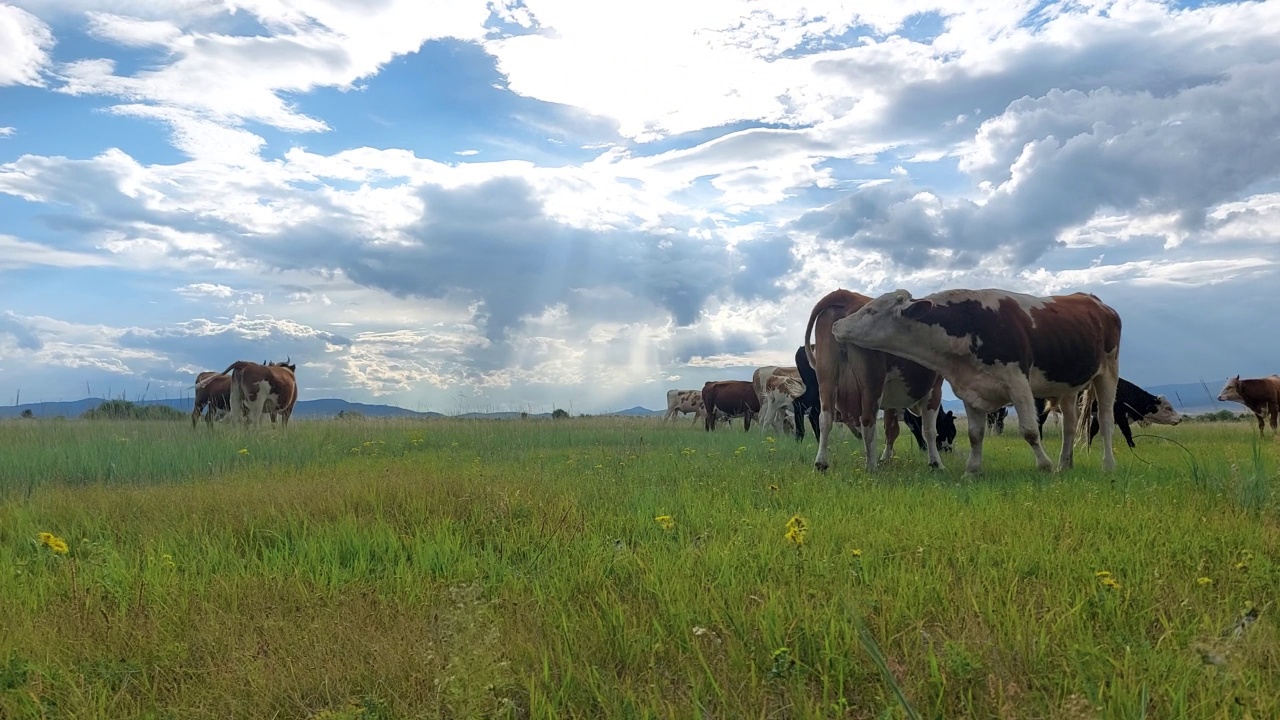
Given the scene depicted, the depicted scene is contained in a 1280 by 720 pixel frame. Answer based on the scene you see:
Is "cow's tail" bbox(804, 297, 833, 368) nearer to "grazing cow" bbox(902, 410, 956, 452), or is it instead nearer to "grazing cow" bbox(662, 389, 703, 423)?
"grazing cow" bbox(902, 410, 956, 452)

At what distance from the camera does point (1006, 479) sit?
324 inches

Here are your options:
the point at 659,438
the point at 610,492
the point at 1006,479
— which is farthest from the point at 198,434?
the point at 1006,479

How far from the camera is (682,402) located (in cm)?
3781

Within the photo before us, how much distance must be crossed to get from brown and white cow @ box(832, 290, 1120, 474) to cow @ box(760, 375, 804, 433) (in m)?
11.8

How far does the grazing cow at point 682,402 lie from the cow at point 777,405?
1306 cm

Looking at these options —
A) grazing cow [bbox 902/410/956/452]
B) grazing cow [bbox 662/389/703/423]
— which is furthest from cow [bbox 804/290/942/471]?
grazing cow [bbox 662/389/703/423]

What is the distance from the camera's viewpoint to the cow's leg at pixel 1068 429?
999 centimetres

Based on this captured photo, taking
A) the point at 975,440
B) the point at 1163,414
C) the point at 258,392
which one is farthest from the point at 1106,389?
the point at 258,392

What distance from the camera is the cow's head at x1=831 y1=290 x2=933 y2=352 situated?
9.12 meters

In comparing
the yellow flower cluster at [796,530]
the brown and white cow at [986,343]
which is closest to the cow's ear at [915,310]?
the brown and white cow at [986,343]

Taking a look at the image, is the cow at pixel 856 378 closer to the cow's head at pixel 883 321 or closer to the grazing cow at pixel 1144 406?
the cow's head at pixel 883 321

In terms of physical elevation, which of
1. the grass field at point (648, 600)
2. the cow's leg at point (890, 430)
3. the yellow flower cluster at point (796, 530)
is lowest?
the grass field at point (648, 600)

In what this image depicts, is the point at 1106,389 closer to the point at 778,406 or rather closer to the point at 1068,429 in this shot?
the point at 1068,429

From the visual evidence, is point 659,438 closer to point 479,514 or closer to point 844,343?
point 844,343
